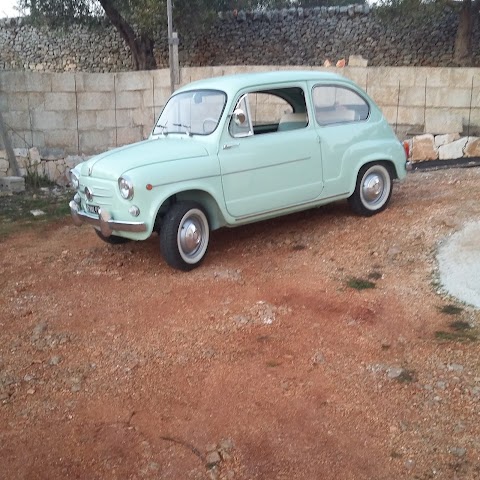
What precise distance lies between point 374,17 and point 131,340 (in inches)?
653

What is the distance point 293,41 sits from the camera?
18.9m

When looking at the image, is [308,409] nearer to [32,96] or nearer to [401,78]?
[401,78]

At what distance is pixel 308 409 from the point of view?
329 cm

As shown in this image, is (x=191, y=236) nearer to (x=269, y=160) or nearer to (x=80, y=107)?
(x=269, y=160)

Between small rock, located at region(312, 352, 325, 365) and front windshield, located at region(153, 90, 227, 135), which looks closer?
small rock, located at region(312, 352, 325, 365)

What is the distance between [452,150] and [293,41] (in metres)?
10.7

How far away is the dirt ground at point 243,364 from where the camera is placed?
294 cm

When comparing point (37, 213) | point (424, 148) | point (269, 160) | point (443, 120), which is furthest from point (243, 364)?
point (443, 120)

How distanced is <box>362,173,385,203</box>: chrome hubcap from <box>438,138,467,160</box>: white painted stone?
3304mm

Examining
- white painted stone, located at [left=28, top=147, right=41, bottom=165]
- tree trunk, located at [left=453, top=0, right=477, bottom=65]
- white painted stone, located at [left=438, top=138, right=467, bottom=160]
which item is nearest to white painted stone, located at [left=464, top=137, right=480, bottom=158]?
white painted stone, located at [left=438, top=138, right=467, bottom=160]

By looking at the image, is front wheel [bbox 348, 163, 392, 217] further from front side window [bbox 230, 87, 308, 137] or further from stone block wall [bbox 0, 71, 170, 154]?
stone block wall [bbox 0, 71, 170, 154]

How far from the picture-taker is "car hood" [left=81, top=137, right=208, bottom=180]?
5152 mm

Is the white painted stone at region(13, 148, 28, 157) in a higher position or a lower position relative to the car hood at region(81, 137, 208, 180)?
lower

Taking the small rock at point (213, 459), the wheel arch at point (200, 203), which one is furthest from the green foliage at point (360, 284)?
the small rock at point (213, 459)
